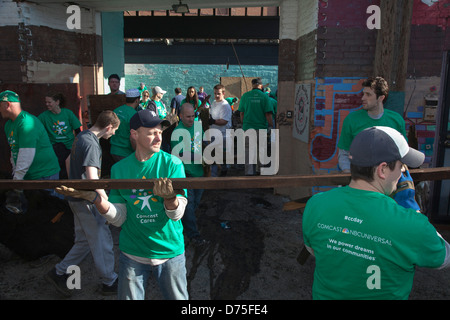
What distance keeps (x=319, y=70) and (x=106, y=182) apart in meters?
4.26

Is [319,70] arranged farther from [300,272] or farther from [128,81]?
[128,81]

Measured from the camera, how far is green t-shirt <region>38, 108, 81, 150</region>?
5680 millimetres

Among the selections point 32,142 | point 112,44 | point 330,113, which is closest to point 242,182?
point 32,142

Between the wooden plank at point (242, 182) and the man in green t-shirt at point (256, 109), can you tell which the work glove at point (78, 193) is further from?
the man in green t-shirt at point (256, 109)

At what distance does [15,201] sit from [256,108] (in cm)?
501

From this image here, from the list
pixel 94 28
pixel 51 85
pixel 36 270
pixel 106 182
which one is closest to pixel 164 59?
pixel 94 28

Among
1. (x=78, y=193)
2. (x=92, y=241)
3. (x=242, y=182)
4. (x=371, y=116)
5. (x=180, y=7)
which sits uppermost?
(x=180, y=7)

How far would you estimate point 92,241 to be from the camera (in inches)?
149

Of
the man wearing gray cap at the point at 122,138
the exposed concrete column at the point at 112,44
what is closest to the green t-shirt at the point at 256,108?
the man wearing gray cap at the point at 122,138

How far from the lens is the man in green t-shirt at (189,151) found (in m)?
5.01

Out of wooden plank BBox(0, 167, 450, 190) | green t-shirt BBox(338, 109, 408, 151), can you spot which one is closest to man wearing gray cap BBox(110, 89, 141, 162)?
wooden plank BBox(0, 167, 450, 190)

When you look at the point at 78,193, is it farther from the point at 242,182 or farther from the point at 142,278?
the point at 242,182

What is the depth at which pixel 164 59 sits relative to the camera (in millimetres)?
19484

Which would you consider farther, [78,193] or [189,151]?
[189,151]
